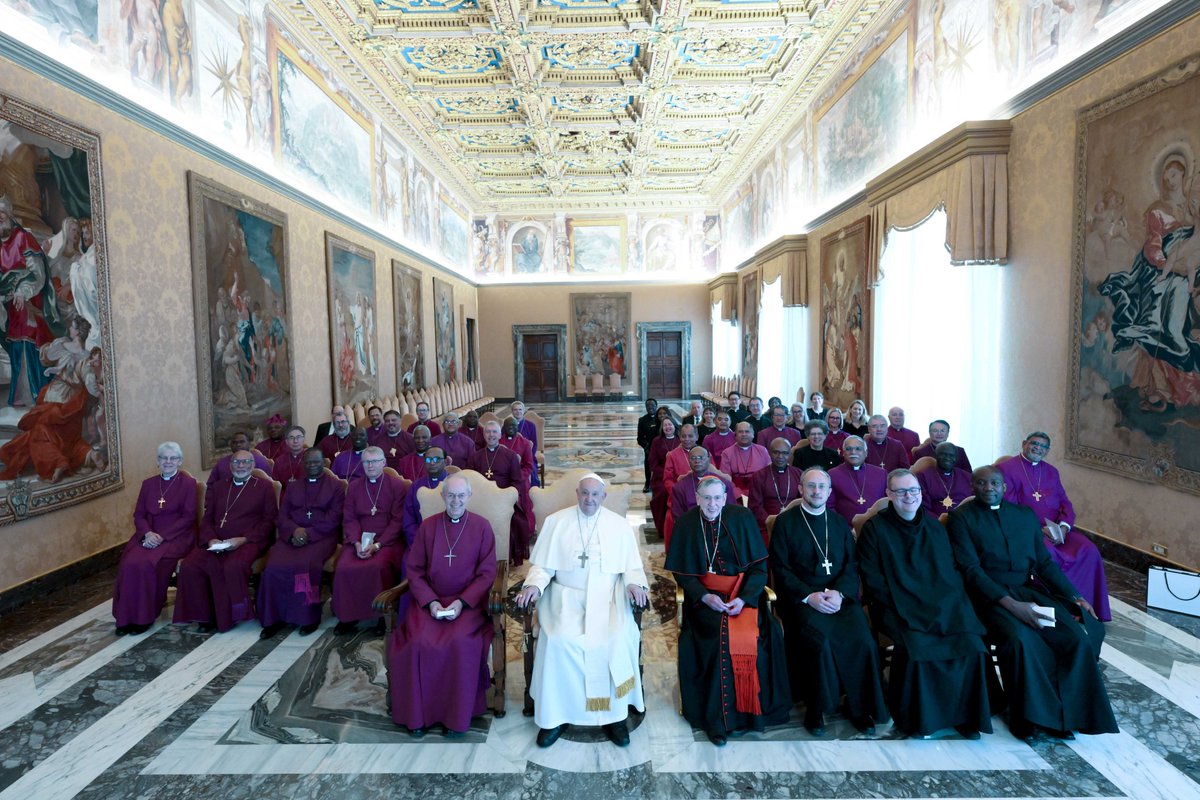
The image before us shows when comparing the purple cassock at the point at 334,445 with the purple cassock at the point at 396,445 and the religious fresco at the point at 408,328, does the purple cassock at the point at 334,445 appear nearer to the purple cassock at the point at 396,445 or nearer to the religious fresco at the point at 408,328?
the purple cassock at the point at 396,445

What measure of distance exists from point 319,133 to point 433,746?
34.5 ft

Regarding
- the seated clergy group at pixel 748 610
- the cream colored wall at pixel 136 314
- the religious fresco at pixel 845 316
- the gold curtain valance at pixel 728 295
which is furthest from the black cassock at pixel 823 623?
the gold curtain valance at pixel 728 295

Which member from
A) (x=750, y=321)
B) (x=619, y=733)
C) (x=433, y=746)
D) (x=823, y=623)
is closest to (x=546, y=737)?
(x=619, y=733)

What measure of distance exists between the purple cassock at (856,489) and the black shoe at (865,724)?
227 cm

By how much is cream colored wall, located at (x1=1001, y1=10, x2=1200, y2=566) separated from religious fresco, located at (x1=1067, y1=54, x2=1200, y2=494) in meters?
0.16

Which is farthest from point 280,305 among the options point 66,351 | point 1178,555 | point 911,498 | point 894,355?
point 1178,555

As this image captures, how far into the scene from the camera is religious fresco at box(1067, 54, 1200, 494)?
15.8 feet

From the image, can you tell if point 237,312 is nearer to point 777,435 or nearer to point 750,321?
point 777,435

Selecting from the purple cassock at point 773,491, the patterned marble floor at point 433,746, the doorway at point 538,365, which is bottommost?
the patterned marble floor at point 433,746

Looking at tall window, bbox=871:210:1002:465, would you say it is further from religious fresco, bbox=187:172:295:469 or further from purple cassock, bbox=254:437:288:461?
religious fresco, bbox=187:172:295:469

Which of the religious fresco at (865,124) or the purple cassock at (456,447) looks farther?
the religious fresco at (865,124)

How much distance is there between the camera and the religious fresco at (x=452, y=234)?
19.0 metres

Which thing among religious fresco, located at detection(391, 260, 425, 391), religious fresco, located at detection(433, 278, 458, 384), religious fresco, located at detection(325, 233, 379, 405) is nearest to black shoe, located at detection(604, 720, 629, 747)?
religious fresco, located at detection(325, 233, 379, 405)

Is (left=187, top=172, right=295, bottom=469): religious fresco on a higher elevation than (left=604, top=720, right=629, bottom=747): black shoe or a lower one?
higher
